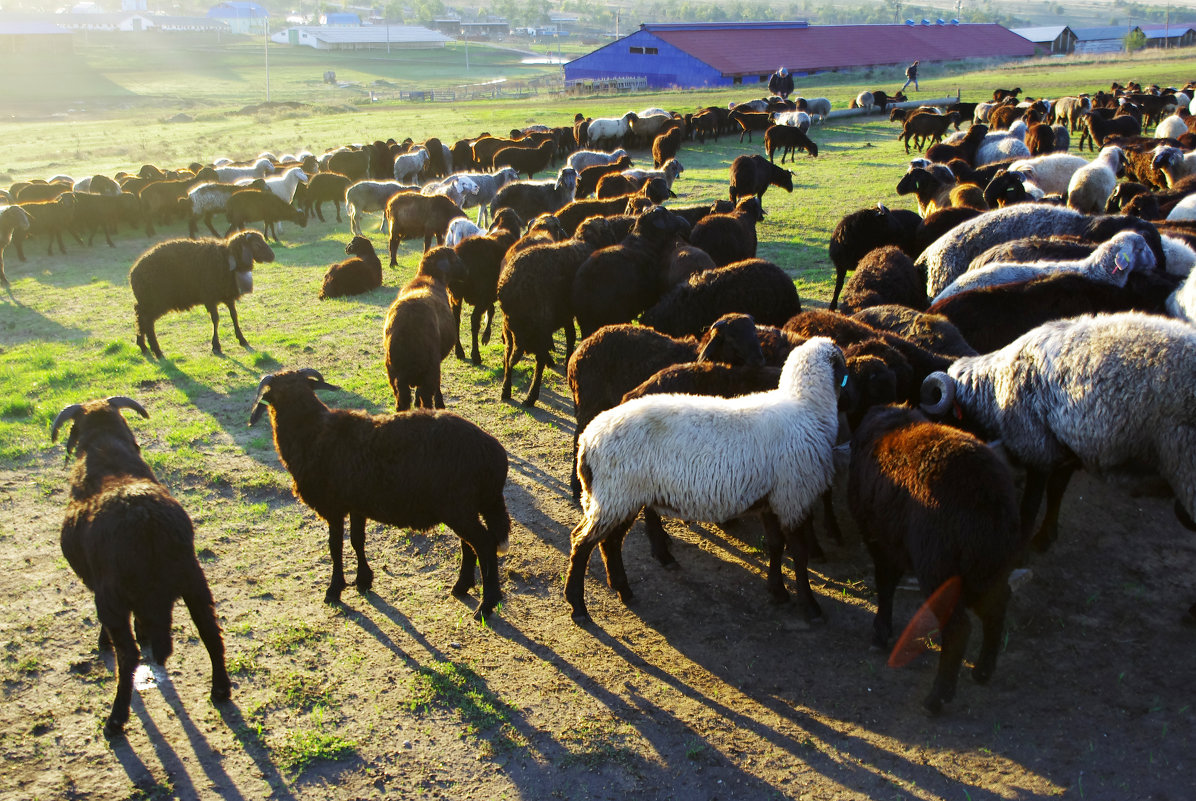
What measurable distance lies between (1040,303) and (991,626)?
379cm

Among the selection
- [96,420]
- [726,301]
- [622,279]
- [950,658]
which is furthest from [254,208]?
[950,658]

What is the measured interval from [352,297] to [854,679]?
1094 centimetres

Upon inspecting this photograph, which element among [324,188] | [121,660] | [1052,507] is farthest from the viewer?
[324,188]

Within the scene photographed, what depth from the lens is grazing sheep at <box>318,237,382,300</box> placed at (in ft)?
44.0

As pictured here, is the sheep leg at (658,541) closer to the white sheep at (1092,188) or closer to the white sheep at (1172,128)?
the white sheep at (1092,188)

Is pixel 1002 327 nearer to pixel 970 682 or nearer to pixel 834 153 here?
pixel 970 682

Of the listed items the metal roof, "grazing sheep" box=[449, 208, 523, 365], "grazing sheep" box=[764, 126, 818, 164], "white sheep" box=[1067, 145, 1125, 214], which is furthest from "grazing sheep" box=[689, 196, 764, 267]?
the metal roof

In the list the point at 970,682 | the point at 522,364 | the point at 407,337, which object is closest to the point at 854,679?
the point at 970,682

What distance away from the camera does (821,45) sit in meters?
57.9

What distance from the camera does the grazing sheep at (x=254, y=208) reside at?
18672mm

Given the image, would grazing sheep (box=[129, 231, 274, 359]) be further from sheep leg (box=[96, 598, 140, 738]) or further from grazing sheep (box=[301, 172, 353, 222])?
grazing sheep (box=[301, 172, 353, 222])

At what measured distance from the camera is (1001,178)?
39.5 ft

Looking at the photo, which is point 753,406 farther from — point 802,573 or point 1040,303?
point 1040,303

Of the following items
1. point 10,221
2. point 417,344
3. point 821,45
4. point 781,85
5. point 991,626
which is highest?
point 821,45
